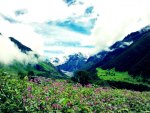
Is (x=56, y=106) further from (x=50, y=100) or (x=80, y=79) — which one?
(x=80, y=79)

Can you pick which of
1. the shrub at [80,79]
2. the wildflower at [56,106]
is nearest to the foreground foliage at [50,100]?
the wildflower at [56,106]

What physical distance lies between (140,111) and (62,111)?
5.98 m

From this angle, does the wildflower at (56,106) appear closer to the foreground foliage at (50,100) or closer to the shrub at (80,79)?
the foreground foliage at (50,100)

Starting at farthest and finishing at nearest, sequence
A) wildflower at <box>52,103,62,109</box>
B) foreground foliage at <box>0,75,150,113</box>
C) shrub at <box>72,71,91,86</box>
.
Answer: shrub at <box>72,71,91,86</box>, wildflower at <box>52,103,62,109</box>, foreground foliage at <box>0,75,150,113</box>

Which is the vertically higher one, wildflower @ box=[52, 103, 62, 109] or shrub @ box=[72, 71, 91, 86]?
shrub @ box=[72, 71, 91, 86]

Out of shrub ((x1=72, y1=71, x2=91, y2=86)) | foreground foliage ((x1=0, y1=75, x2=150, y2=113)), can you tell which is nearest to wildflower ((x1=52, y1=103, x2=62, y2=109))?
foreground foliage ((x1=0, y1=75, x2=150, y2=113))

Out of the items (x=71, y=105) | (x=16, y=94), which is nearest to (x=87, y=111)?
(x=71, y=105)

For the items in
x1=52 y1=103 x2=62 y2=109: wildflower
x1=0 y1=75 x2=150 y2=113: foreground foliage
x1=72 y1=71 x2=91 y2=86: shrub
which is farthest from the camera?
x1=72 y1=71 x2=91 y2=86: shrub

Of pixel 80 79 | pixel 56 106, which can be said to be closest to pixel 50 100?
pixel 56 106

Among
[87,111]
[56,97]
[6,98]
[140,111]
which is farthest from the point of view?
[140,111]

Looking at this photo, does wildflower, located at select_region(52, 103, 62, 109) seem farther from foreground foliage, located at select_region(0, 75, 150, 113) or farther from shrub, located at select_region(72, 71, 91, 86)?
shrub, located at select_region(72, 71, 91, 86)

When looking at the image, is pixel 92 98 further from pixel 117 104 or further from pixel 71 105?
pixel 71 105

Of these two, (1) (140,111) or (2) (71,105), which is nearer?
(2) (71,105)

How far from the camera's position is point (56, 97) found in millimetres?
15773
